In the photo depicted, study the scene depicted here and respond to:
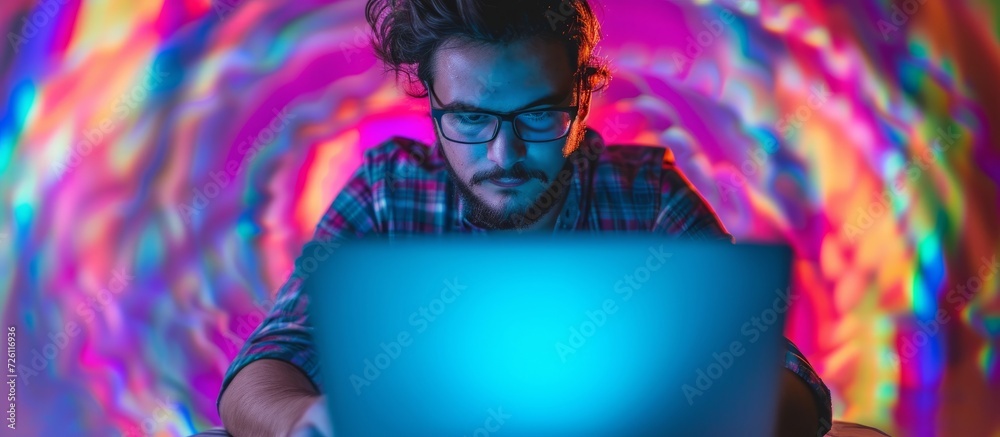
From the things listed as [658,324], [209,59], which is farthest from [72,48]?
[658,324]

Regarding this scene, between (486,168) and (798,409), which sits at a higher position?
(486,168)

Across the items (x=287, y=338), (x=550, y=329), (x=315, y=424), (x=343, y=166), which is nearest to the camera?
(x=550, y=329)

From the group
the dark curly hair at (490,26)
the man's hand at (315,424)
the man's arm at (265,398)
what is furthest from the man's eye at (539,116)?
the man's hand at (315,424)

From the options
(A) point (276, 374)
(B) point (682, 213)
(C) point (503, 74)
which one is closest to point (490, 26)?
(C) point (503, 74)

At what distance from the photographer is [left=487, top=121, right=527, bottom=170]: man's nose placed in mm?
1309

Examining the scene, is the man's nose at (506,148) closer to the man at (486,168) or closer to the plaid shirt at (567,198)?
the man at (486,168)

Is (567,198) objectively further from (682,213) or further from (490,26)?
(490,26)

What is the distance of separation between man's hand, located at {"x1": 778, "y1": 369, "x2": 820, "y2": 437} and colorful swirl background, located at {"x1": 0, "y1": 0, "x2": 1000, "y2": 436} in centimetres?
107

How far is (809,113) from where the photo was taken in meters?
1.97

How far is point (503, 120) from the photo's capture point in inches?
51.2

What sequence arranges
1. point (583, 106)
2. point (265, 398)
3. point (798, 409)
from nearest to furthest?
1. point (798, 409)
2. point (265, 398)
3. point (583, 106)

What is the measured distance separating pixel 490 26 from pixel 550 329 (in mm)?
851

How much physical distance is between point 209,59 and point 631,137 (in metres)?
1.14

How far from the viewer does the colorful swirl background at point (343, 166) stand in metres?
1.89
